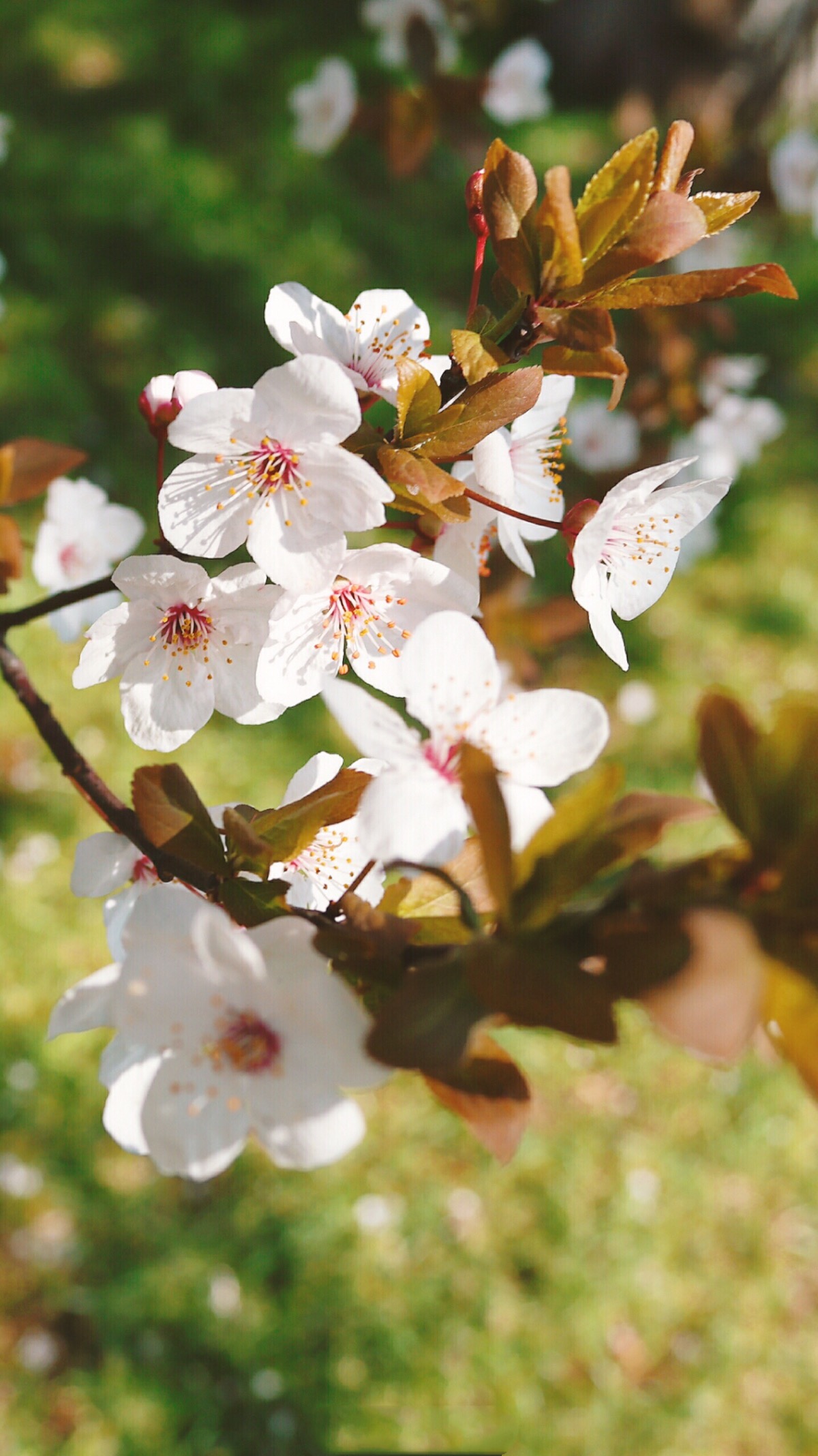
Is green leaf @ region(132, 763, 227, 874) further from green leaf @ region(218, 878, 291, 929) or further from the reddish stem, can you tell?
the reddish stem

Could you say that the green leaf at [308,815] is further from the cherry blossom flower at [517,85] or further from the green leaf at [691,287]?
the cherry blossom flower at [517,85]

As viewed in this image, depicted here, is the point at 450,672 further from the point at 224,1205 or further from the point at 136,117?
the point at 136,117

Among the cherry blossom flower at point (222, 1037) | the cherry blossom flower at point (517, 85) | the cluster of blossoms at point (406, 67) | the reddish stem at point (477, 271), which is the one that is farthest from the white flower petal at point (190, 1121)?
the cherry blossom flower at point (517, 85)

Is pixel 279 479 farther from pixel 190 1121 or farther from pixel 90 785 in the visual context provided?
pixel 190 1121

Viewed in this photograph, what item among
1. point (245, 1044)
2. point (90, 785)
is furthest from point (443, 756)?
point (90, 785)

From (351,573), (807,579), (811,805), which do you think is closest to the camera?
(811,805)

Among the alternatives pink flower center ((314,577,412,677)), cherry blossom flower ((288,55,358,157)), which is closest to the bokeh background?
cherry blossom flower ((288,55,358,157))

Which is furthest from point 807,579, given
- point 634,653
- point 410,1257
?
point 410,1257
